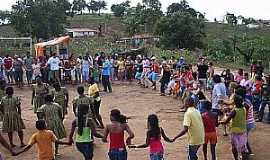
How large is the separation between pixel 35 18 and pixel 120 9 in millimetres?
41946

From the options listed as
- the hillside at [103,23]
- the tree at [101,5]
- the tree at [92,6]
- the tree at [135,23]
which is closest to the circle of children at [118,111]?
the tree at [135,23]

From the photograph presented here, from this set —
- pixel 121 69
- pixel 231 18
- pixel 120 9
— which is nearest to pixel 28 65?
pixel 121 69

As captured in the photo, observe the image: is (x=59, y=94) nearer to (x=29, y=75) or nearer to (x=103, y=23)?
(x=29, y=75)

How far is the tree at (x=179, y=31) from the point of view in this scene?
148ft

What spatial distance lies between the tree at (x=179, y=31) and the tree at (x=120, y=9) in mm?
39555

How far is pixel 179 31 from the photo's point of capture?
151 feet

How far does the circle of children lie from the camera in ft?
28.7

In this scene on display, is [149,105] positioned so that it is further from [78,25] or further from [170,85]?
[78,25]

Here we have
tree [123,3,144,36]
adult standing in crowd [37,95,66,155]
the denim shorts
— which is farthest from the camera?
tree [123,3,144,36]

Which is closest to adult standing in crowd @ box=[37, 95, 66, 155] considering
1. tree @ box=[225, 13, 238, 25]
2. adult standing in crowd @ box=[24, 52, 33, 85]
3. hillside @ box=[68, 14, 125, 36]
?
adult standing in crowd @ box=[24, 52, 33, 85]

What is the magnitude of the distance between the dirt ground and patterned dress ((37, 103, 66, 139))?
1.00 meters

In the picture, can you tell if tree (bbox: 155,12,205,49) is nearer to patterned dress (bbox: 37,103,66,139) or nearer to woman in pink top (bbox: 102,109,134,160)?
patterned dress (bbox: 37,103,66,139)

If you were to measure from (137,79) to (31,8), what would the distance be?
2413 cm

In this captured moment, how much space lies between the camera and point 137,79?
25.1 m
